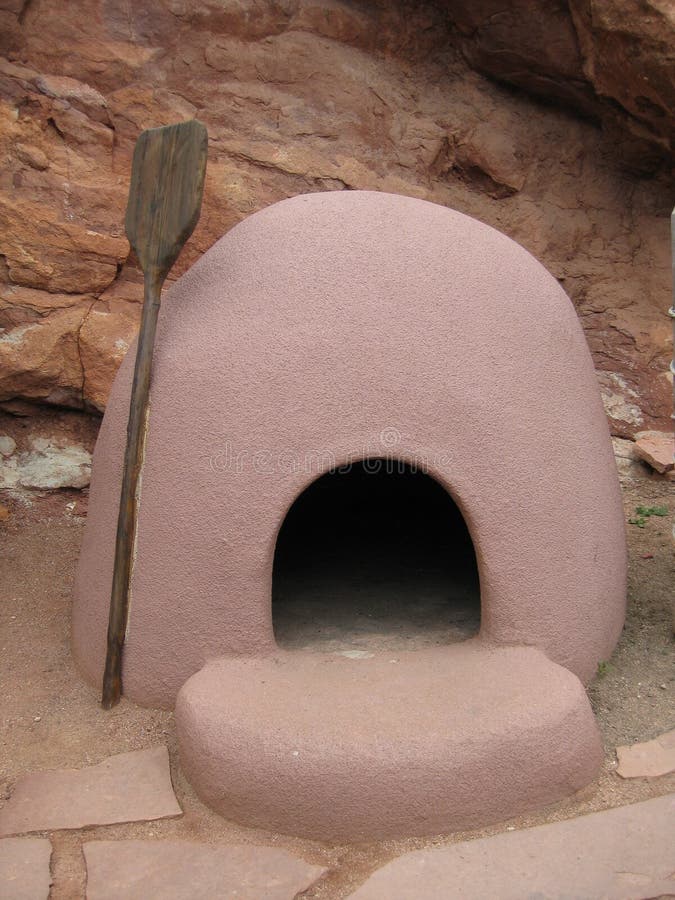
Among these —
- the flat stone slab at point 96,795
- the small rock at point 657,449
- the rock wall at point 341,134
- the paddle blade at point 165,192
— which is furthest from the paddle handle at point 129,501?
the small rock at point 657,449

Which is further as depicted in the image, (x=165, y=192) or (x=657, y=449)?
(x=657, y=449)

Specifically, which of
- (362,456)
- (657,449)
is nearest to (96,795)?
(362,456)

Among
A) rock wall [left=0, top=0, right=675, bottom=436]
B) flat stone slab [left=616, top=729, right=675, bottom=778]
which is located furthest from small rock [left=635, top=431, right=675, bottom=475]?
flat stone slab [left=616, top=729, right=675, bottom=778]

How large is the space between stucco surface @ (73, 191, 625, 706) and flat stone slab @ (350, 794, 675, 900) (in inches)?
26.0

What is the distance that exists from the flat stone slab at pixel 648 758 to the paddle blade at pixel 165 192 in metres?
2.35

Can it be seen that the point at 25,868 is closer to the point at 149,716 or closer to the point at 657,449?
the point at 149,716

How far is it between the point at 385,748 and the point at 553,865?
0.56 meters

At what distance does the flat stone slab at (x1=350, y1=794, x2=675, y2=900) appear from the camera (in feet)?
7.73

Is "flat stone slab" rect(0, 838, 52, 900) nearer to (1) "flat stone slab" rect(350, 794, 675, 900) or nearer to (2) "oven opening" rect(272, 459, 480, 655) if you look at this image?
(1) "flat stone slab" rect(350, 794, 675, 900)

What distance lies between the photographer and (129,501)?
123 inches

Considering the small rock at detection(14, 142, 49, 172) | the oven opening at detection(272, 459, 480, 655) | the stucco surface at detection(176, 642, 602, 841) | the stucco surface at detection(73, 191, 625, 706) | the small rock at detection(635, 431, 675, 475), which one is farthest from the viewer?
the small rock at detection(635, 431, 675, 475)

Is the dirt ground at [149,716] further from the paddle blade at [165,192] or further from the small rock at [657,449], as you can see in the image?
the paddle blade at [165,192]

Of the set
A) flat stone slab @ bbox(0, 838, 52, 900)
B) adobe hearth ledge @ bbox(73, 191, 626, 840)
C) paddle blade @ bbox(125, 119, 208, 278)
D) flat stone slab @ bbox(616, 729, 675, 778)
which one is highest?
paddle blade @ bbox(125, 119, 208, 278)

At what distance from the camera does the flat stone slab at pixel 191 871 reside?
7.84 ft
